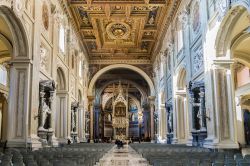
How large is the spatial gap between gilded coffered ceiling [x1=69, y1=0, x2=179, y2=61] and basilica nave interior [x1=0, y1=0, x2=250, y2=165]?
8 cm

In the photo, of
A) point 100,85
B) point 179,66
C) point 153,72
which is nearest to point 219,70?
point 179,66

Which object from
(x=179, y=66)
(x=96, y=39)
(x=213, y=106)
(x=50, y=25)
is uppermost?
(x=96, y=39)

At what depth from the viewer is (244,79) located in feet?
74.6

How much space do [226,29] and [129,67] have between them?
20077 millimetres

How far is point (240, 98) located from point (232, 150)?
12.1 meters

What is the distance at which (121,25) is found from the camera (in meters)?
24.5

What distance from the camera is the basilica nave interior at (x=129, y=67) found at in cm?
1201

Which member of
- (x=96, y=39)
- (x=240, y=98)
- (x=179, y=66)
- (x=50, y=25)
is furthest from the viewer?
(x=96, y=39)

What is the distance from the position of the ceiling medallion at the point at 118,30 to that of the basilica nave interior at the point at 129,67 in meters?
0.08

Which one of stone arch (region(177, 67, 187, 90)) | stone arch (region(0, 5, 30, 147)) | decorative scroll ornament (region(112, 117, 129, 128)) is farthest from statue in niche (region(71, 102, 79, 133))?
decorative scroll ornament (region(112, 117, 129, 128))

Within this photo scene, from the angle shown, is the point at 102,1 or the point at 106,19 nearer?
the point at 102,1

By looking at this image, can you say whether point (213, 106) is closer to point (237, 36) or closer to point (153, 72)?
point (237, 36)

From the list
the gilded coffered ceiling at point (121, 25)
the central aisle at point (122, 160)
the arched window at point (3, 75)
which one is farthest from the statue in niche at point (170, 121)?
the arched window at point (3, 75)

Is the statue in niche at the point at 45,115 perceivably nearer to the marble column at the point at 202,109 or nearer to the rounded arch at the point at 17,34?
the rounded arch at the point at 17,34
